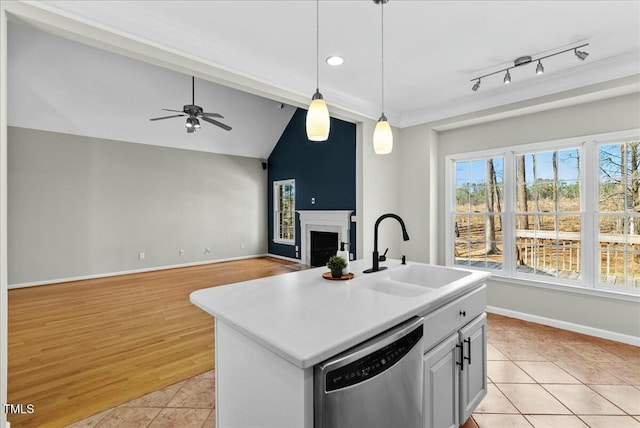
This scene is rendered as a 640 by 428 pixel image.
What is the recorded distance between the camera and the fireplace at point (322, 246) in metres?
6.38

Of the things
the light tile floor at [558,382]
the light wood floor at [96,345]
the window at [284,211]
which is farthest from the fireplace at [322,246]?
the light tile floor at [558,382]

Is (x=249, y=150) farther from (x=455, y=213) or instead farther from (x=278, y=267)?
(x=455, y=213)

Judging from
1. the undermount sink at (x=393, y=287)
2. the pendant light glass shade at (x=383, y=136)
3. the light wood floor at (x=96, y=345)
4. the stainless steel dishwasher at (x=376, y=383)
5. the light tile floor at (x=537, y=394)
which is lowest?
the light tile floor at (x=537, y=394)

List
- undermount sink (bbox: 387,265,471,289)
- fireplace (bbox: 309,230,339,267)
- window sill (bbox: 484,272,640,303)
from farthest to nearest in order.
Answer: fireplace (bbox: 309,230,339,267), window sill (bbox: 484,272,640,303), undermount sink (bbox: 387,265,471,289)

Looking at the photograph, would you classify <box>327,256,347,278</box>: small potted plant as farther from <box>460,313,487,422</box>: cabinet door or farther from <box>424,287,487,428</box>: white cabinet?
<box>460,313,487,422</box>: cabinet door

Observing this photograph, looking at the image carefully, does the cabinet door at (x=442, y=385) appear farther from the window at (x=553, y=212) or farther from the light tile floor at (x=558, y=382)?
the window at (x=553, y=212)

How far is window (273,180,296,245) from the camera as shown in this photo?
7688 millimetres

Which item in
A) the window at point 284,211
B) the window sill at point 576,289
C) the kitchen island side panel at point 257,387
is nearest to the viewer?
the kitchen island side panel at point 257,387

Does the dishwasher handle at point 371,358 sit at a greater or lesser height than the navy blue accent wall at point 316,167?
lesser

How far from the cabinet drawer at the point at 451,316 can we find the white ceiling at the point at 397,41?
6.71ft

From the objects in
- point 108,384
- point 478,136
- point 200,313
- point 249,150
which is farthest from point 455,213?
point 249,150

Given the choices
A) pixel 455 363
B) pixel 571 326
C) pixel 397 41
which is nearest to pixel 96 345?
pixel 455 363

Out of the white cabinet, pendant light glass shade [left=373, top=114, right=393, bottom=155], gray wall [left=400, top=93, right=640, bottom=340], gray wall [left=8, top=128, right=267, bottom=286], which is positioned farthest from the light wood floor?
gray wall [left=400, top=93, right=640, bottom=340]

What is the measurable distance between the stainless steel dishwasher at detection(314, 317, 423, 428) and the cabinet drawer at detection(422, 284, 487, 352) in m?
0.15
